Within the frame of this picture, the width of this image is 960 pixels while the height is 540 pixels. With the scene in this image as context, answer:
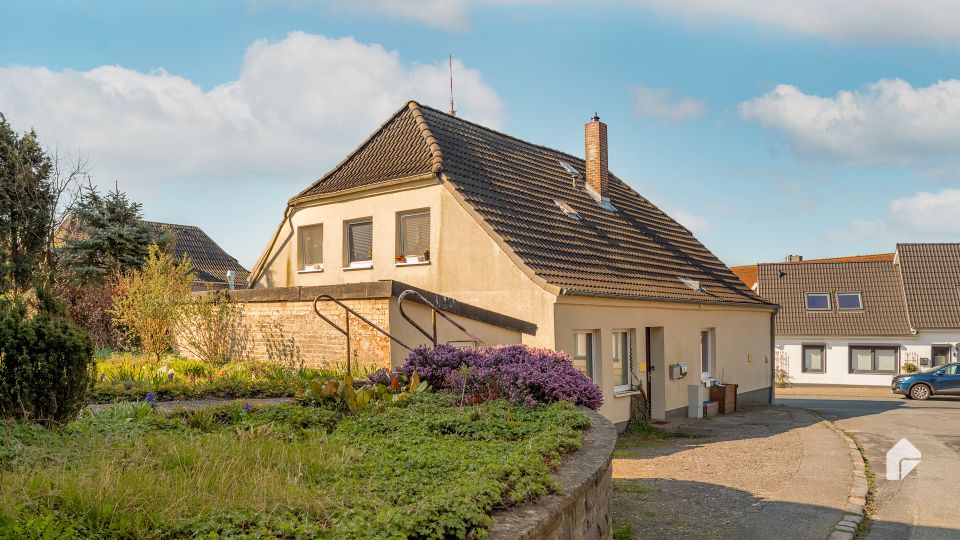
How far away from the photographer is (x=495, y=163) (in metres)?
18.6

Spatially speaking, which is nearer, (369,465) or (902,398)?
(369,465)

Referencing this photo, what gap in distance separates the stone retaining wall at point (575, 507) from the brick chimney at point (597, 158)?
48.6 feet

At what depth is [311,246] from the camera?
19.1 meters

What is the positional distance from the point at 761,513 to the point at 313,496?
6638mm

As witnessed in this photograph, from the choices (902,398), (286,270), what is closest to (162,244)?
(286,270)

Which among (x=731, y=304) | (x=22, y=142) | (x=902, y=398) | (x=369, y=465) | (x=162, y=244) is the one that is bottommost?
(x=902, y=398)

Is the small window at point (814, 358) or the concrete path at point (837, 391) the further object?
the small window at point (814, 358)

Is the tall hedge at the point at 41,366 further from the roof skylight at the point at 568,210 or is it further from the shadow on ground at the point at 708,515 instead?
the roof skylight at the point at 568,210

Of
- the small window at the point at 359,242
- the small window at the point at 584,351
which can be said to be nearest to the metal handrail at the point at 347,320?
the small window at the point at 584,351

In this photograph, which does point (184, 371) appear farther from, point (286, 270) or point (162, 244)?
point (162, 244)

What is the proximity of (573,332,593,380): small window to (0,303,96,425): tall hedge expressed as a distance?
33.2ft

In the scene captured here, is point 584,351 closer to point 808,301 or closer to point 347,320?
point 347,320
